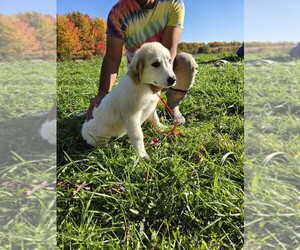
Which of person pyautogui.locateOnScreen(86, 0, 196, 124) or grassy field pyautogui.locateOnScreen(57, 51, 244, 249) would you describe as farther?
person pyautogui.locateOnScreen(86, 0, 196, 124)

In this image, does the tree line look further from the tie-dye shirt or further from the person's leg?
the person's leg

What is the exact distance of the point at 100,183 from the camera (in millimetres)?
1713

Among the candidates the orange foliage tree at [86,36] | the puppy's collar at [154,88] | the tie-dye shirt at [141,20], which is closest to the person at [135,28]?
the tie-dye shirt at [141,20]

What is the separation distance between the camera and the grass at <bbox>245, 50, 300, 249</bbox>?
1.04 metres

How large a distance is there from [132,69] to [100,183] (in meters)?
0.75

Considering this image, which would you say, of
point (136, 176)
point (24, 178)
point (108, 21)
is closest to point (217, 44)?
point (108, 21)

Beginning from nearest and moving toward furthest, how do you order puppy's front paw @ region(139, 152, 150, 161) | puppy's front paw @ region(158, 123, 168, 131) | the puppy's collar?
1. puppy's front paw @ region(139, 152, 150, 161)
2. the puppy's collar
3. puppy's front paw @ region(158, 123, 168, 131)

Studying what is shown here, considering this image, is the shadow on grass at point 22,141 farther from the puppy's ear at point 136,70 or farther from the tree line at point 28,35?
the puppy's ear at point 136,70

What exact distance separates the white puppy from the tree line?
1273 millimetres

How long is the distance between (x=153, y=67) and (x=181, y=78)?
956mm

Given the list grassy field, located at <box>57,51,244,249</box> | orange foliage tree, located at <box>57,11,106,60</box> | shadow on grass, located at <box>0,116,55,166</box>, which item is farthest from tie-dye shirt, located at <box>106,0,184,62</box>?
orange foliage tree, located at <box>57,11,106,60</box>

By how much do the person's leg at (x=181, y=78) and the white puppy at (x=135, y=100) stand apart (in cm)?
67

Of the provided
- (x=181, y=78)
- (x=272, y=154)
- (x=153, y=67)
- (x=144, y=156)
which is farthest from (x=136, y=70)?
(x=272, y=154)

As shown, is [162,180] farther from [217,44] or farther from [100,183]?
[217,44]
